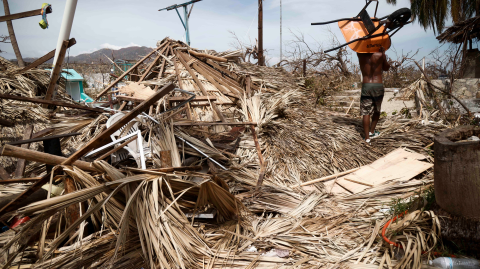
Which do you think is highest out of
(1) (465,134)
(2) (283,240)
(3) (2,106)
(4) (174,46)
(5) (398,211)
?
(4) (174,46)

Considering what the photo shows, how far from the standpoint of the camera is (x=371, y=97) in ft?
13.9

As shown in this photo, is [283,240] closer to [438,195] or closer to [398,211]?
[398,211]

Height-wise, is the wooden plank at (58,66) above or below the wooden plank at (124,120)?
above

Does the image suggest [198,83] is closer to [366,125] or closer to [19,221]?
[366,125]

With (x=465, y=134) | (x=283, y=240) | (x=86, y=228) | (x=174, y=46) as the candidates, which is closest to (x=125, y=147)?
(x=86, y=228)

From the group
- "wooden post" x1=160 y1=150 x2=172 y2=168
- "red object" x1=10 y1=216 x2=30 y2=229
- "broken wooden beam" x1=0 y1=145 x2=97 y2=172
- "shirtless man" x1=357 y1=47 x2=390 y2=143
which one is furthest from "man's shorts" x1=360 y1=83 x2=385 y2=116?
"red object" x1=10 y1=216 x2=30 y2=229

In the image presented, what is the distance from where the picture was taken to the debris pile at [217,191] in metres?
1.81

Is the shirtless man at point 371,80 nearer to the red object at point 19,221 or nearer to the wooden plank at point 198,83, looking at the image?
the wooden plank at point 198,83

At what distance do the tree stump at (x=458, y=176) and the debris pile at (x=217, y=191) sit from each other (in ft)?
0.64

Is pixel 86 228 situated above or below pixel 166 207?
below

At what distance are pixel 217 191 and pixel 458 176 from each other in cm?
168

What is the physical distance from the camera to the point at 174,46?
6422 mm

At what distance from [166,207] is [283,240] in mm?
1048

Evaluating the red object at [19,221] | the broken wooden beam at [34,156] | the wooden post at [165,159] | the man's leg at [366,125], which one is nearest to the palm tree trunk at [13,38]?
the red object at [19,221]
